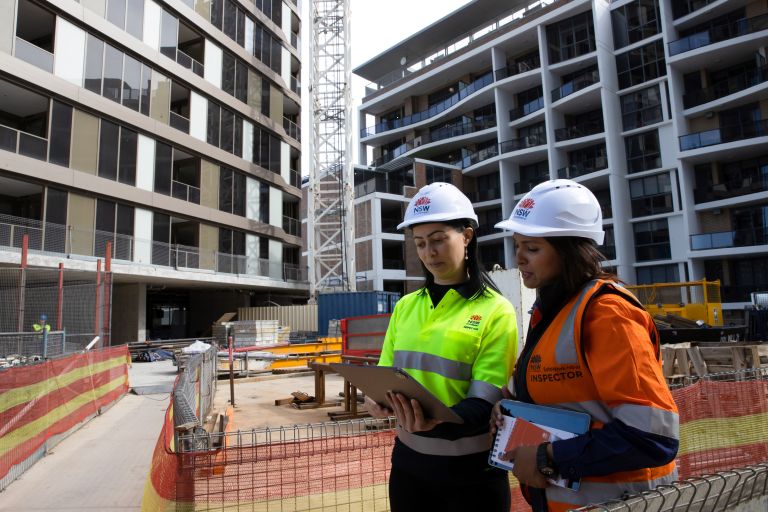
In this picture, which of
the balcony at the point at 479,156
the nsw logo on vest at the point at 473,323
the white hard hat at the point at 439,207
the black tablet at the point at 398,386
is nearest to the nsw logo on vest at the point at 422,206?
the white hard hat at the point at 439,207

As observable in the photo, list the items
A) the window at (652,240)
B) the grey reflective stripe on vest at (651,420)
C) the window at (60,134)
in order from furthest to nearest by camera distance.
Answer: the window at (652,240) → the window at (60,134) → the grey reflective stripe on vest at (651,420)

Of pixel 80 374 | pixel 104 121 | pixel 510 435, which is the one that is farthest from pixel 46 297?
pixel 510 435

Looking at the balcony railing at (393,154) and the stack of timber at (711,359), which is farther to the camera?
the balcony railing at (393,154)

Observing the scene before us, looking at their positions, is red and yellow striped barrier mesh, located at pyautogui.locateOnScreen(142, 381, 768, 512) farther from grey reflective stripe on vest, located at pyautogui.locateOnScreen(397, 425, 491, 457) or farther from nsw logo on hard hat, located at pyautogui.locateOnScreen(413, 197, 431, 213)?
nsw logo on hard hat, located at pyautogui.locateOnScreen(413, 197, 431, 213)

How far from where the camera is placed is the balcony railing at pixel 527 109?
1542 inches

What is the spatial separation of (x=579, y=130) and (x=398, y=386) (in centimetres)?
3949

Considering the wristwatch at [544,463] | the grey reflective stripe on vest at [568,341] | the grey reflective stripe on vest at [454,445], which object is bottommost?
the grey reflective stripe on vest at [454,445]

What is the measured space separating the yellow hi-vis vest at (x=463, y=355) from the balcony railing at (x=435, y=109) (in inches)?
1723

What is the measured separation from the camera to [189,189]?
86.8 feet

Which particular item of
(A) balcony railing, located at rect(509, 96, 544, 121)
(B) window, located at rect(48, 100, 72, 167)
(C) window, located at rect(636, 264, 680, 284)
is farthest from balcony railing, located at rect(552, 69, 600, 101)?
(B) window, located at rect(48, 100, 72, 167)

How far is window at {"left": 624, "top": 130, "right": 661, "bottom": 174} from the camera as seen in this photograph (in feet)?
113

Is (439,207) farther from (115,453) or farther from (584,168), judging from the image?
(584,168)

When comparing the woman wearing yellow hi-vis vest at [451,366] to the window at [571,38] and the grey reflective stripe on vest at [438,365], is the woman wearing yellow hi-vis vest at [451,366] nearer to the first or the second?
the grey reflective stripe on vest at [438,365]

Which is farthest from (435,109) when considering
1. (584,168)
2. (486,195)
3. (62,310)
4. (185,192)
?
(62,310)
